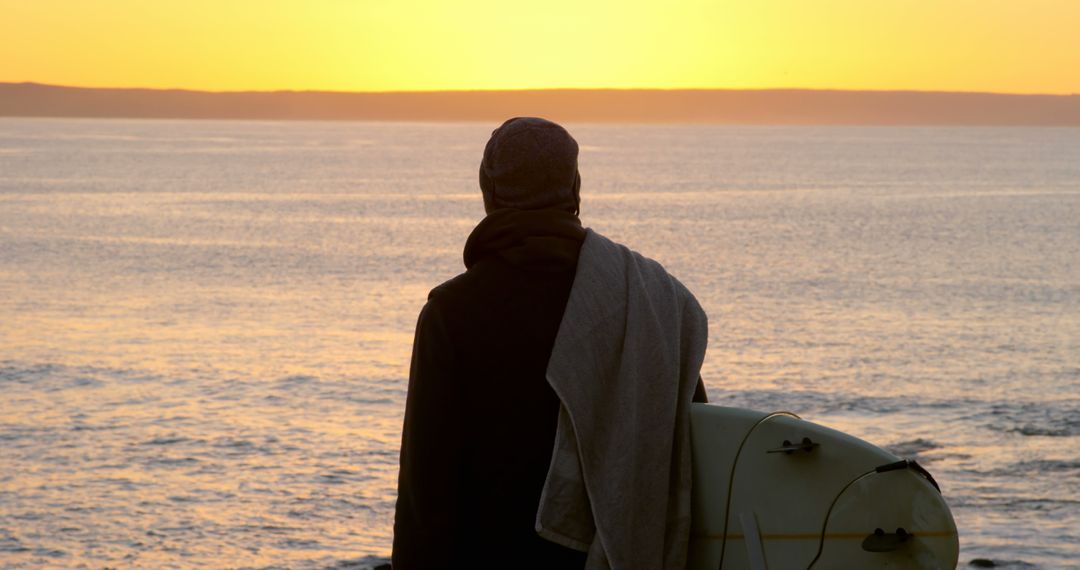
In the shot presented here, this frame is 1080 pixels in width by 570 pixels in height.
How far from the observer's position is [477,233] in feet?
8.99

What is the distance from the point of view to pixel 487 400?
2.71 metres

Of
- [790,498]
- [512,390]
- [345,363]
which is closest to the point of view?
[512,390]

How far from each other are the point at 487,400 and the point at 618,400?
0.82 feet

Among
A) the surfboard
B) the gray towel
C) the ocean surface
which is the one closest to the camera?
the gray towel

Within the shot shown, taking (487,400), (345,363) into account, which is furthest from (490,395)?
(345,363)

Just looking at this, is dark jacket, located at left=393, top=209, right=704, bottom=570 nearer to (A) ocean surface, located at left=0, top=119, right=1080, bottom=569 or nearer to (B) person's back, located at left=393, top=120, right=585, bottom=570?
(B) person's back, located at left=393, top=120, right=585, bottom=570

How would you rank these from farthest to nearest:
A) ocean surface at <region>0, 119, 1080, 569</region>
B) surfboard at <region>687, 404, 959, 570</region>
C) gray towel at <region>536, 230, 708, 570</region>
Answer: ocean surface at <region>0, 119, 1080, 569</region>
surfboard at <region>687, 404, 959, 570</region>
gray towel at <region>536, 230, 708, 570</region>

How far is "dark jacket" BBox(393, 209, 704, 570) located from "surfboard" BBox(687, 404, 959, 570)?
0.37m

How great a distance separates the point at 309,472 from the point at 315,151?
5536 inches

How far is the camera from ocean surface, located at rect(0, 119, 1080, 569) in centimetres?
1059

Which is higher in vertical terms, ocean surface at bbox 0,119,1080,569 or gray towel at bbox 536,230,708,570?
gray towel at bbox 536,230,708,570

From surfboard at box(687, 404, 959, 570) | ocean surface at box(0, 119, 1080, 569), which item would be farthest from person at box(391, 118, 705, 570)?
ocean surface at box(0, 119, 1080, 569)

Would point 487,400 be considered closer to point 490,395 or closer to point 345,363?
point 490,395

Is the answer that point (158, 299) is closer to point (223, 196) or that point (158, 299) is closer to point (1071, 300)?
point (1071, 300)
